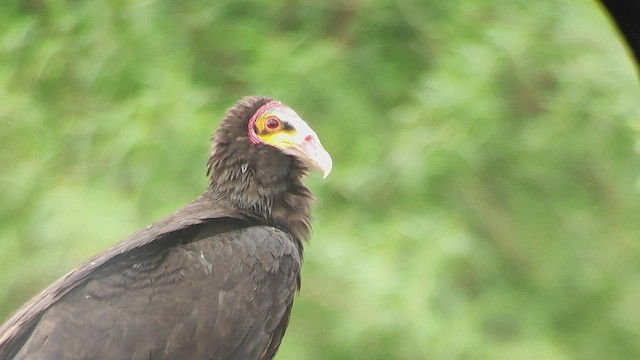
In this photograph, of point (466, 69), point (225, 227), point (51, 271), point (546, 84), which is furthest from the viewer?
point (546, 84)

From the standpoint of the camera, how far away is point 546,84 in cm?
584

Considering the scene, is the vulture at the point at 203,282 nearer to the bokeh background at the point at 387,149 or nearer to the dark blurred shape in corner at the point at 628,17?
the bokeh background at the point at 387,149

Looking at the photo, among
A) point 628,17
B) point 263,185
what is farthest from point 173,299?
point 628,17

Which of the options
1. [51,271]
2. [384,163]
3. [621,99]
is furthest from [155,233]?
[621,99]

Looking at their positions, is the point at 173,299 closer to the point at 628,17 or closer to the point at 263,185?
the point at 263,185

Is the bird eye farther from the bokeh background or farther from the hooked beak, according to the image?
the bokeh background

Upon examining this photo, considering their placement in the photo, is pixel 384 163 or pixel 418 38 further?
pixel 418 38

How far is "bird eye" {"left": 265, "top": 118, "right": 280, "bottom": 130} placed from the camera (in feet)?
12.1

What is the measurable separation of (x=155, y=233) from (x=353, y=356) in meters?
2.12

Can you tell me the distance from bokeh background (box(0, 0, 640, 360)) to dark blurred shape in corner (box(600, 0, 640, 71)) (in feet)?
11.8

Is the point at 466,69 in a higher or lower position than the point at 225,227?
lower

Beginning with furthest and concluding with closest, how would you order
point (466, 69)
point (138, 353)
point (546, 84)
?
point (546, 84)
point (466, 69)
point (138, 353)

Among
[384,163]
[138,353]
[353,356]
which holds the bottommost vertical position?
[353,356]

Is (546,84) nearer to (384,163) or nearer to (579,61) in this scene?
(579,61)
